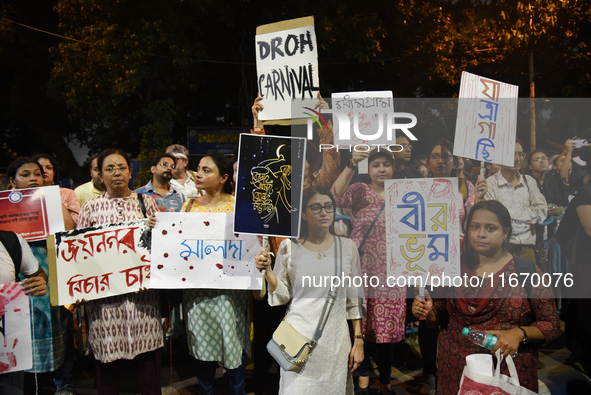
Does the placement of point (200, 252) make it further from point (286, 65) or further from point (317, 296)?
point (286, 65)

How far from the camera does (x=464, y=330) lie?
93.9 inches

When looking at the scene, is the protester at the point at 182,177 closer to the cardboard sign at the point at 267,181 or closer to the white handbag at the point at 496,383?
the cardboard sign at the point at 267,181

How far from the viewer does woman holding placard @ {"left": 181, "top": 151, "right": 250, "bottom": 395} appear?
3107mm

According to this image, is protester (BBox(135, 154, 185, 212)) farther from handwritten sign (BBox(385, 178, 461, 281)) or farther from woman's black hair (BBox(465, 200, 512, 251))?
woman's black hair (BBox(465, 200, 512, 251))

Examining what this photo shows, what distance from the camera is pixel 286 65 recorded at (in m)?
3.33

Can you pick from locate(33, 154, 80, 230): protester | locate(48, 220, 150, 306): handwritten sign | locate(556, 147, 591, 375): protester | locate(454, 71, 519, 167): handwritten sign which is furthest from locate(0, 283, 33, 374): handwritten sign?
locate(556, 147, 591, 375): protester

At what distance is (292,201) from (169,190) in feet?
7.45

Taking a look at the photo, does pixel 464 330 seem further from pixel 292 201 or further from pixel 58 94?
pixel 58 94

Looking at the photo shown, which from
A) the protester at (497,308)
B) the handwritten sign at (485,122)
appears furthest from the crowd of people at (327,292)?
the handwritten sign at (485,122)

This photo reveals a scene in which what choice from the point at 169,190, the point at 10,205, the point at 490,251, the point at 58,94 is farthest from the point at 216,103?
the point at 490,251

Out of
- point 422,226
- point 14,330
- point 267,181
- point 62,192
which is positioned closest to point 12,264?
point 14,330

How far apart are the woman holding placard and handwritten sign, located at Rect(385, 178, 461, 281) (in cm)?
116

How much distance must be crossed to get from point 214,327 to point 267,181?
1158 millimetres

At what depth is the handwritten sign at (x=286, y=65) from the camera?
3.29 metres
